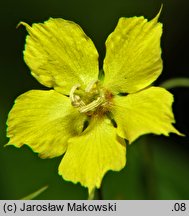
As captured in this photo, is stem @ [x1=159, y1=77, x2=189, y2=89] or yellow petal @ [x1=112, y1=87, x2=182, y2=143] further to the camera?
stem @ [x1=159, y1=77, x2=189, y2=89]

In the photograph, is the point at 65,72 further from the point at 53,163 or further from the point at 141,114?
the point at 53,163

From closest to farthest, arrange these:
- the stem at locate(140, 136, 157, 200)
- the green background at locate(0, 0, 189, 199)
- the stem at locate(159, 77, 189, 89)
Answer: the stem at locate(159, 77, 189, 89) < the stem at locate(140, 136, 157, 200) < the green background at locate(0, 0, 189, 199)

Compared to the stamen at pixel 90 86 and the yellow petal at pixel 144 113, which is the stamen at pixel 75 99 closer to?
the stamen at pixel 90 86

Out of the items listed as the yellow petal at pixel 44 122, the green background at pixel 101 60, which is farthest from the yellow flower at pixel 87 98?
the green background at pixel 101 60

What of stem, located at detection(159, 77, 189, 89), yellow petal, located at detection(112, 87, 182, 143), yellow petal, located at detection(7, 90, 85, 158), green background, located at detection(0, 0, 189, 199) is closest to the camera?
yellow petal, located at detection(112, 87, 182, 143)

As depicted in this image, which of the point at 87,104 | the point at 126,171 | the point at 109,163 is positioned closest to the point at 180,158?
the point at 126,171

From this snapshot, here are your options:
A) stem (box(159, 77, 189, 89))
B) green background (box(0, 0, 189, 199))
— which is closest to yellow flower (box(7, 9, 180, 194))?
stem (box(159, 77, 189, 89))

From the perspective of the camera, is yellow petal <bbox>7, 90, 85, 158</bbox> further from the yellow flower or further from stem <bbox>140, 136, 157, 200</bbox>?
stem <bbox>140, 136, 157, 200</bbox>
